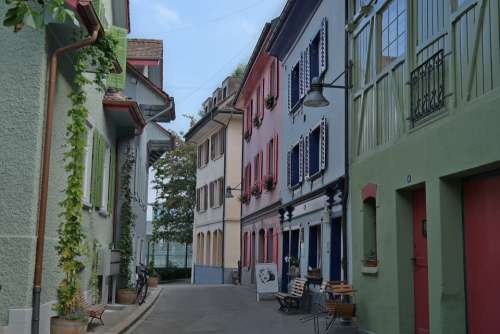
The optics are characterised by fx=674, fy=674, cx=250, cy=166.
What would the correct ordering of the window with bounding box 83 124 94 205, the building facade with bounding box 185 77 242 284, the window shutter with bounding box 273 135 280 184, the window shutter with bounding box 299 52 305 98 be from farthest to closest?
the building facade with bounding box 185 77 242 284 → the window shutter with bounding box 273 135 280 184 → the window shutter with bounding box 299 52 305 98 → the window with bounding box 83 124 94 205

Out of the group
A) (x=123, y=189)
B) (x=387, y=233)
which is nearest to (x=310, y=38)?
(x=123, y=189)

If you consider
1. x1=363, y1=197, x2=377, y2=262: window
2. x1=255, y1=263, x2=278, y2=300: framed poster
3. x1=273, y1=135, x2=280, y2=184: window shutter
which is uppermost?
x1=273, y1=135, x2=280, y2=184: window shutter

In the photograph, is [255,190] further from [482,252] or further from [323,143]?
[482,252]

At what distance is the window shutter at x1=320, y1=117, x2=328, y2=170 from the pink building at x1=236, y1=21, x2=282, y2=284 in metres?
6.43

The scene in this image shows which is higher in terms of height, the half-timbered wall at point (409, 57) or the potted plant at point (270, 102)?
the potted plant at point (270, 102)

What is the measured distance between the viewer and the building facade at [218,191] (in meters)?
34.3

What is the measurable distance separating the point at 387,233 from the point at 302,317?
4.45 meters

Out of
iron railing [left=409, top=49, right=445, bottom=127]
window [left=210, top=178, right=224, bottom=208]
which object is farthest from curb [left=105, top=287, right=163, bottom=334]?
window [left=210, top=178, right=224, bottom=208]

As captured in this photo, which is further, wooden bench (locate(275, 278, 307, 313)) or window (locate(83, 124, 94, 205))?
wooden bench (locate(275, 278, 307, 313))

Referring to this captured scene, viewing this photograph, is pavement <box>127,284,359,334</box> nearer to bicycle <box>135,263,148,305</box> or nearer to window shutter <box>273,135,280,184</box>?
bicycle <box>135,263,148,305</box>

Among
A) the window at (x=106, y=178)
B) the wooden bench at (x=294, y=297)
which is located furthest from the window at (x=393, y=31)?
the window at (x=106, y=178)

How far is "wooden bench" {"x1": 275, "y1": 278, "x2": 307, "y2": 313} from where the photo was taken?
15.7 m

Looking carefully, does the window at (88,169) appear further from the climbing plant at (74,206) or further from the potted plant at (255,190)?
the potted plant at (255,190)

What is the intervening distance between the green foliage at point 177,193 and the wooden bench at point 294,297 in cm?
3172
